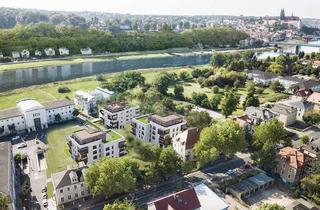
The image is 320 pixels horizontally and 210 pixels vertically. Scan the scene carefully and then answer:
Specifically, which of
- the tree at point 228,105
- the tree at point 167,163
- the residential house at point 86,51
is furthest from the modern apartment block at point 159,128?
the residential house at point 86,51

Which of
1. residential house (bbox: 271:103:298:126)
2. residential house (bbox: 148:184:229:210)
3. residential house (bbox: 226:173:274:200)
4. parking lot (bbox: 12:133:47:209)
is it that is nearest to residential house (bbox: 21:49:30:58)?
parking lot (bbox: 12:133:47:209)

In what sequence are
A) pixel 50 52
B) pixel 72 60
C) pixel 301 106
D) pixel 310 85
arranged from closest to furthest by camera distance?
pixel 301 106 < pixel 310 85 < pixel 72 60 < pixel 50 52

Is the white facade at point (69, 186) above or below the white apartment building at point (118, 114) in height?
below

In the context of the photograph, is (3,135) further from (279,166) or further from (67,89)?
(279,166)

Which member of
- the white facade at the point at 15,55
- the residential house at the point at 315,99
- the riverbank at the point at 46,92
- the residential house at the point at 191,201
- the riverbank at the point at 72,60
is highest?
the white facade at the point at 15,55

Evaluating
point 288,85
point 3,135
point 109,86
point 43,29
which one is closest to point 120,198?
point 3,135

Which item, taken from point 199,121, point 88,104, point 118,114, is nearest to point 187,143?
point 199,121

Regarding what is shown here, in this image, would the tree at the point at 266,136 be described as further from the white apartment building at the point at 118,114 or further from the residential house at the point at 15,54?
the residential house at the point at 15,54

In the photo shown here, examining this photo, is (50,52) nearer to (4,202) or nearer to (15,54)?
(15,54)
